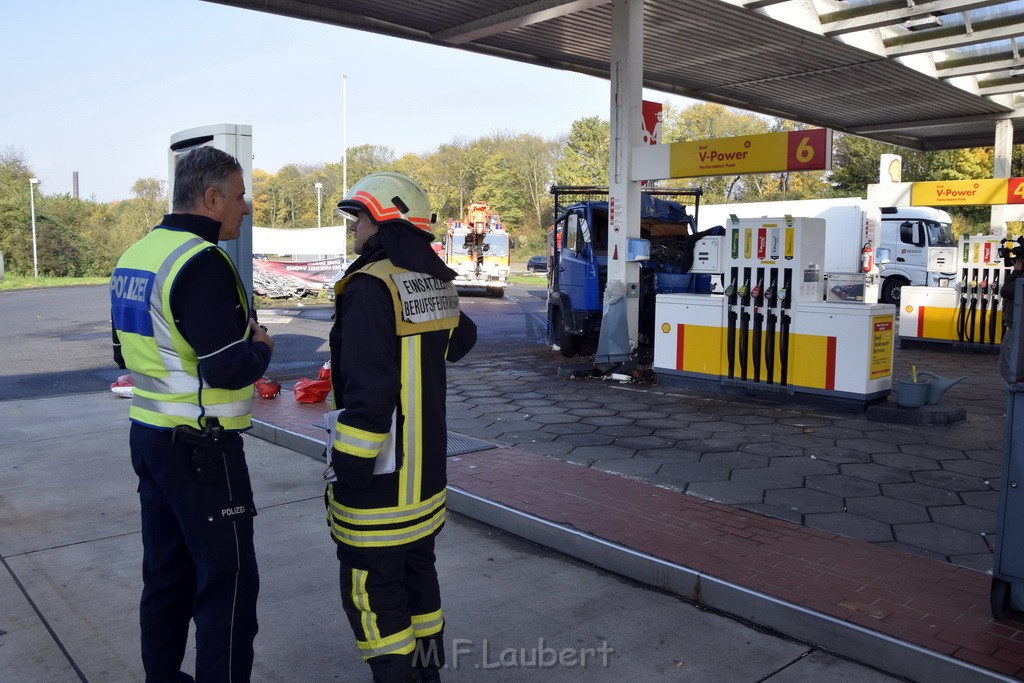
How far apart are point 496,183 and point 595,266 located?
47.7 m

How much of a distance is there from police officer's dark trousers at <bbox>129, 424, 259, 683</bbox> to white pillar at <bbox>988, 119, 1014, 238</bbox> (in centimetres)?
1898

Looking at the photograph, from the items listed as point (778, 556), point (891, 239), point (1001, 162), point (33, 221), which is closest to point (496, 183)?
point (33, 221)

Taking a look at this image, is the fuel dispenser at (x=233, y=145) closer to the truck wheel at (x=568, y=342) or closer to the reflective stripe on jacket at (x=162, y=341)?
the reflective stripe on jacket at (x=162, y=341)

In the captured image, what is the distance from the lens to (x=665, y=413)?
8445 mm

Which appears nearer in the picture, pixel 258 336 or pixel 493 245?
pixel 258 336

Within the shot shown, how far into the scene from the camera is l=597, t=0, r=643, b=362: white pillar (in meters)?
10.7

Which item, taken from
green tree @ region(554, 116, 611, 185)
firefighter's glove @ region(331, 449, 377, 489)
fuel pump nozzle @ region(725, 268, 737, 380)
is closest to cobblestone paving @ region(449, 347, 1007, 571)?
fuel pump nozzle @ region(725, 268, 737, 380)

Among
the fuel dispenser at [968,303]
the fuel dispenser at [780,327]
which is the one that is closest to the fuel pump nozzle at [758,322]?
the fuel dispenser at [780,327]

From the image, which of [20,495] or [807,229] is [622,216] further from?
[20,495]

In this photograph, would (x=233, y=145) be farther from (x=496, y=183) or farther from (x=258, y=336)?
(x=496, y=183)

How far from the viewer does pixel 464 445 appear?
274 inches

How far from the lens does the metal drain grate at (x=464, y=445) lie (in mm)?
6734

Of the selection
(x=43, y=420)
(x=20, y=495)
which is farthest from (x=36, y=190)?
(x=20, y=495)

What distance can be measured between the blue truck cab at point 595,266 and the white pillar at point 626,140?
1.12ft
